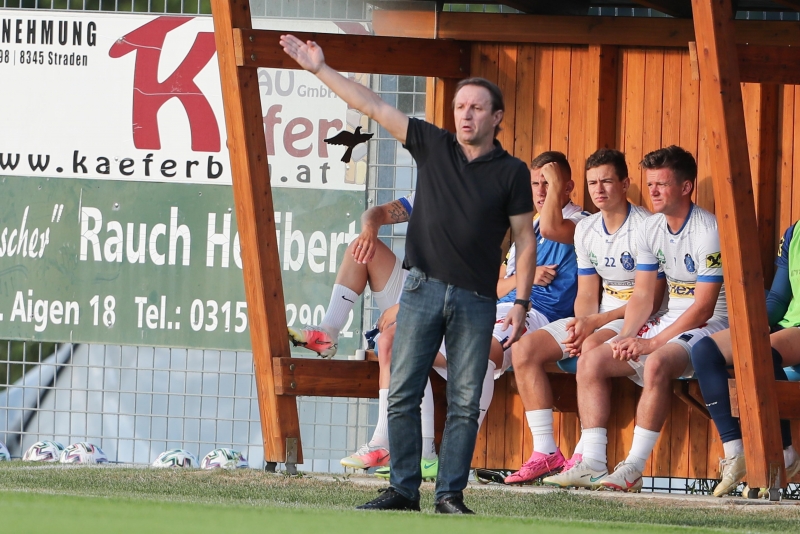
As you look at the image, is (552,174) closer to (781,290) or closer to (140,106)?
(781,290)

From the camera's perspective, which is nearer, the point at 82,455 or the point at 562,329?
the point at 562,329

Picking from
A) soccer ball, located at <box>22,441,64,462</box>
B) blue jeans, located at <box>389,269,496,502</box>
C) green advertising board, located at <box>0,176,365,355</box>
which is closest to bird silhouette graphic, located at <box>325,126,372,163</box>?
green advertising board, located at <box>0,176,365,355</box>

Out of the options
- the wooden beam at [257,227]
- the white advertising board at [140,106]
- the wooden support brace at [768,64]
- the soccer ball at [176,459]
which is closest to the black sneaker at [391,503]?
the wooden beam at [257,227]

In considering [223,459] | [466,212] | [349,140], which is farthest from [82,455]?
[466,212]

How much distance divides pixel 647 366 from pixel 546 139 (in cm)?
179

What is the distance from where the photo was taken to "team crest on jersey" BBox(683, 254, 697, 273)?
21.2 ft

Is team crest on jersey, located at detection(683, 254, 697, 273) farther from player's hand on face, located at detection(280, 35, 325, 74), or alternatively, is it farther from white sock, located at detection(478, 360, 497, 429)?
player's hand on face, located at detection(280, 35, 325, 74)

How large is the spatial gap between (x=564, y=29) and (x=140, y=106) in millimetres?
2492

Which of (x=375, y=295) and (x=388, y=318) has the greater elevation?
(x=375, y=295)

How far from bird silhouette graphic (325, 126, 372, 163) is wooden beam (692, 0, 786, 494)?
2.37 metres

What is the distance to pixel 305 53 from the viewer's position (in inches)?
197

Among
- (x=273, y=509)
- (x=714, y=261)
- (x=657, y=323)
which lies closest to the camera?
(x=273, y=509)

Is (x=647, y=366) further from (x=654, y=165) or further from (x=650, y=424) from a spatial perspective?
(x=654, y=165)

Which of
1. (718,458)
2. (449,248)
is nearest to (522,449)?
(718,458)
